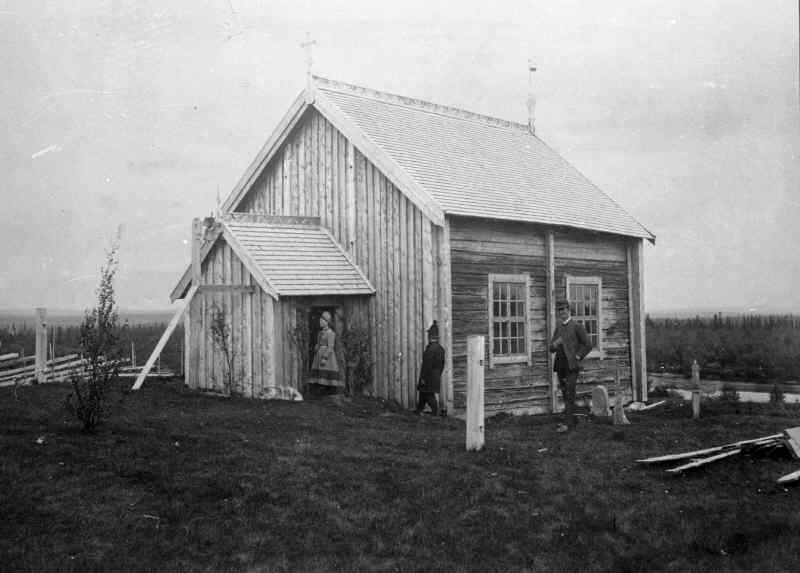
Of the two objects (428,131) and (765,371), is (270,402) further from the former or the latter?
(765,371)

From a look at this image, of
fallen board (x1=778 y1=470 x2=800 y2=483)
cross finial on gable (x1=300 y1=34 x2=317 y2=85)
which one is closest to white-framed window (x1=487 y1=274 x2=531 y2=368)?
cross finial on gable (x1=300 y1=34 x2=317 y2=85)

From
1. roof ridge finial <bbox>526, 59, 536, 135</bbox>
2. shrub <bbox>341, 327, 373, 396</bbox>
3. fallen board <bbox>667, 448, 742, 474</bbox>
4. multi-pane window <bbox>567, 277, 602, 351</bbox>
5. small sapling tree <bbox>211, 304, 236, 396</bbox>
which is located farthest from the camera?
roof ridge finial <bbox>526, 59, 536, 135</bbox>

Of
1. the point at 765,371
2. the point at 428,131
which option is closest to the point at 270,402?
the point at 428,131

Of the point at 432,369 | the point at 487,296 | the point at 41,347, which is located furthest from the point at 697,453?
the point at 41,347

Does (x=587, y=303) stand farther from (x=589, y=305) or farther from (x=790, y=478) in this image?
(x=790, y=478)

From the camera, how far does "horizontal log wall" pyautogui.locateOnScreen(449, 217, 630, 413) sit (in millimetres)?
16609

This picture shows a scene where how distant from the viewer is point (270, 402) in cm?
1555

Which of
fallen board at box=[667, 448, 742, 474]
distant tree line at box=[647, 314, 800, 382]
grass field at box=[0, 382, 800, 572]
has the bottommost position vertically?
grass field at box=[0, 382, 800, 572]

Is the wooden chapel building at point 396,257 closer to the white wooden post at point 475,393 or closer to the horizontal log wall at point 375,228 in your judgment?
the horizontal log wall at point 375,228

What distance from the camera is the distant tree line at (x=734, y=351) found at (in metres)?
28.1

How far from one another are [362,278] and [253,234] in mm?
2453

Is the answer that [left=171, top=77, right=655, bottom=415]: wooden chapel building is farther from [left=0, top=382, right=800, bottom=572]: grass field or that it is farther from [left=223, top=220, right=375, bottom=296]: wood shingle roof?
[left=0, top=382, right=800, bottom=572]: grass field

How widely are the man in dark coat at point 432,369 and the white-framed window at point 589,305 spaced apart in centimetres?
523

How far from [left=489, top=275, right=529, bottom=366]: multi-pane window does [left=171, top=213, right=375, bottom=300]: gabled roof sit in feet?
8.60
